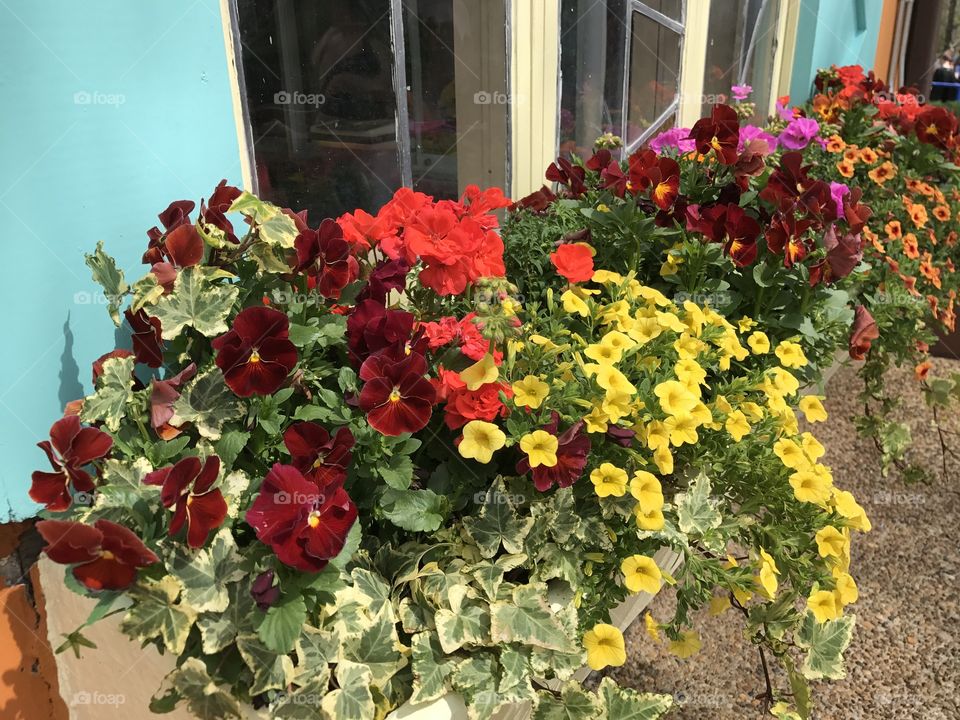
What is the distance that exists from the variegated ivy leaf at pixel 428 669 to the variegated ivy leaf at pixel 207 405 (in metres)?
0.45

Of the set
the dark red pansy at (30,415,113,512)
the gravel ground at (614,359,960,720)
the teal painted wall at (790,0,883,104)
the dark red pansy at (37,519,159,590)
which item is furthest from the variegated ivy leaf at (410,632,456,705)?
the teal painted wall at (790,0,883,104)

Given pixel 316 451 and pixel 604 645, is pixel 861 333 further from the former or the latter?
pixel 316 451

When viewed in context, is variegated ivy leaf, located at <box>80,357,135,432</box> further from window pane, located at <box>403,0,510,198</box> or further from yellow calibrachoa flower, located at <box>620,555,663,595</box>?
window pane, located at <box>403,0,510,198</box>

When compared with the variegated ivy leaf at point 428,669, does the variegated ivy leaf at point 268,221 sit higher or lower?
Answer: higher

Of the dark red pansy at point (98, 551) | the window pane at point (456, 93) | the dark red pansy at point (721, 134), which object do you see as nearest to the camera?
the dark red pansy at point (98, 551)

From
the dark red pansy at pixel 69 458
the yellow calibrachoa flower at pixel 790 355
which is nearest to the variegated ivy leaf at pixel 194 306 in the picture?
the dark red pansy at pixel 69 458

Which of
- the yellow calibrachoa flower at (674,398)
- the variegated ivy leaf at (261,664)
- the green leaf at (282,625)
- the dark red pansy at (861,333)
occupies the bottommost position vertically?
the dark red pansy at (861,333)

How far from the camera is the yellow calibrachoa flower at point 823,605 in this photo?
1305mm

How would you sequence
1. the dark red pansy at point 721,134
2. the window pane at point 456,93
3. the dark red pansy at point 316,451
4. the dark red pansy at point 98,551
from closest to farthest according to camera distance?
the dark red pansy at point 98,551 → the dark red pansy at point 316,451 → the dark red pansy at point 721,134 → the window pane at point 456,93

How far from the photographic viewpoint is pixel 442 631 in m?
1.15

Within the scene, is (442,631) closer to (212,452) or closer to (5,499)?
(212,452)

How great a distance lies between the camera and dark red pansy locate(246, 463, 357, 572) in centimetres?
96

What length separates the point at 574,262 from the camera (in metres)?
1.60
